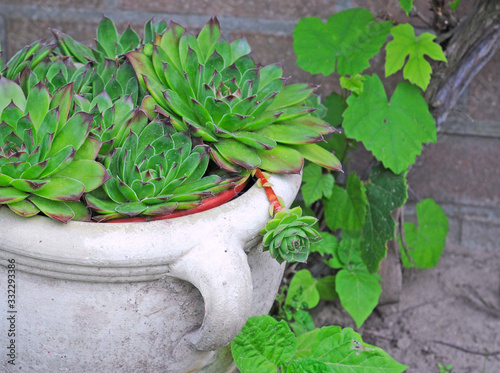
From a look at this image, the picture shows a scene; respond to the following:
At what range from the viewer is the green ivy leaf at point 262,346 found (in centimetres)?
92

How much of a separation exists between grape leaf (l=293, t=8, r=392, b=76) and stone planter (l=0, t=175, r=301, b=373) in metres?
0.60

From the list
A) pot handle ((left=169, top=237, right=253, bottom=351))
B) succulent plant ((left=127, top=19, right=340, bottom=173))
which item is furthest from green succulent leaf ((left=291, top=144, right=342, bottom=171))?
pot handle ((left=169, top=237, right=253, bottom=351))

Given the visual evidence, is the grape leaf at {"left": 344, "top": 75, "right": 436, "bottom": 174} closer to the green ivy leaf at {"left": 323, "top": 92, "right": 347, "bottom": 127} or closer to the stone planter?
the green ivy leaf at {"left": 323, "top": 92, "right": 347, "bottom": 127}

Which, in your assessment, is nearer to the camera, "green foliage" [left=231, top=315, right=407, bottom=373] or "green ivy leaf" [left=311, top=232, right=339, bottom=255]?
"green foliage" [left=231, top=315, right=407, bottom=373]

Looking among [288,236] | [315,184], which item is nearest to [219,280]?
[288,236]

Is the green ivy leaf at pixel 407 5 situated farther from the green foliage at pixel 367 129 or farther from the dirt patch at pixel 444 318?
the dirt patch at pixel 444 318

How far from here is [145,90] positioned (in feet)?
3.18

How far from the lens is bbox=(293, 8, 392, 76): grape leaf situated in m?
1.30

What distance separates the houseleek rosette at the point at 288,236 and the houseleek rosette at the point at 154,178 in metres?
0.11

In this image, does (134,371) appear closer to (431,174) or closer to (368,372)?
(368,372)

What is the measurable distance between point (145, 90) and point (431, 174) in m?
1.02

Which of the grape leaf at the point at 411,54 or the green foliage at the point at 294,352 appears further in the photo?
the grape leaf at the point at 411,54

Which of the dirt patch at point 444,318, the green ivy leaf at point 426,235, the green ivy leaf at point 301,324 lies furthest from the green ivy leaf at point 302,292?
the green ivy leaf at point 426,235

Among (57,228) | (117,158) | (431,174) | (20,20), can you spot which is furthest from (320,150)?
(20,20)
